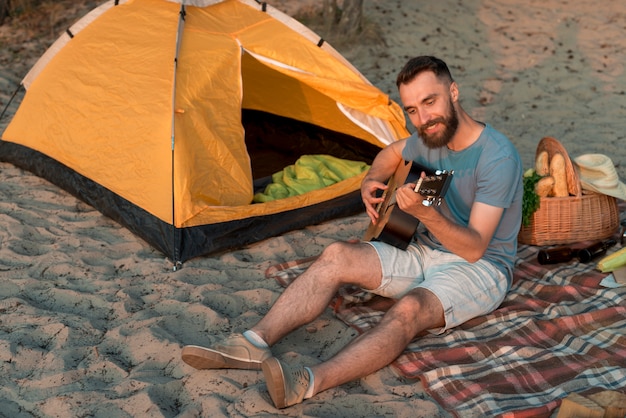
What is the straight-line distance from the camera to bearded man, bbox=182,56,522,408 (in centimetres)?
285

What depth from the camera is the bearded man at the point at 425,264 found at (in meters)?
2.85

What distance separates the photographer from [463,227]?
9.75 feet

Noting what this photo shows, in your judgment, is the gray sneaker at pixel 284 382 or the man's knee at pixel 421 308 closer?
the gray sneaker at pixel 284 382

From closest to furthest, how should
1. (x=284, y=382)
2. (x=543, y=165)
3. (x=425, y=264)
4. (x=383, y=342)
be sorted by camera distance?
(x=284, y=382)
(x=383, y=342)
(x=425, y=264)
(x=543, y=165)

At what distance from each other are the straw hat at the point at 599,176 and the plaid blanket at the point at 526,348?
1.57 feet

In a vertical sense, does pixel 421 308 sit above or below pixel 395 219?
below

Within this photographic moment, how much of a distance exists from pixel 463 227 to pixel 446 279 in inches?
10.1

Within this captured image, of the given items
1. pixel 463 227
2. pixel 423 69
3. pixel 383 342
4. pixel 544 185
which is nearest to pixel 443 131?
pixel 423 69

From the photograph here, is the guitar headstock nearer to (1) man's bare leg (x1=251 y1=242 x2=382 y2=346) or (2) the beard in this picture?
(2) the beard

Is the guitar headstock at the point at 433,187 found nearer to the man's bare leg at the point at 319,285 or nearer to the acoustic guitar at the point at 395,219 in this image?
the acoustic guitar at the point at 395,219

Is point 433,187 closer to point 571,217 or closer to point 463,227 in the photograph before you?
point 463,227

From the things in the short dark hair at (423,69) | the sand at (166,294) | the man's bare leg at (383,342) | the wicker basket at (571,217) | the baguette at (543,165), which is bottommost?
the sand at (166,294)

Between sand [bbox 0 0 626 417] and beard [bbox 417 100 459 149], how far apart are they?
91 cm

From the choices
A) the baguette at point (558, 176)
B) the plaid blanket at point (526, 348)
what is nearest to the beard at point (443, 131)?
the plaid blanket at point (526, 348)
